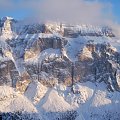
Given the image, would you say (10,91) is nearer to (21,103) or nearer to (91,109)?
(21,103)

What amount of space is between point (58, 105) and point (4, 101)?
23.5 metres

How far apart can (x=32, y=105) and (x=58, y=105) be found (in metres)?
11.8

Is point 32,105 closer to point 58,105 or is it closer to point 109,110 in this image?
point 58,105

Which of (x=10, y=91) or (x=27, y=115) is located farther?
(x=10, y=91)

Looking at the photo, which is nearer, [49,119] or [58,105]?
A: [49,119]

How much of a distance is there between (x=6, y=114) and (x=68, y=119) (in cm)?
2564

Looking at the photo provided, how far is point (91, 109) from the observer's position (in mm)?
199125

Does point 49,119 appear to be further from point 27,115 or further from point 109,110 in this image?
point 109,110

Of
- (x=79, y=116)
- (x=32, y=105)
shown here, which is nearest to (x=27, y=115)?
(x=32, y=105)

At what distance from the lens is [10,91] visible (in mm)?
199125

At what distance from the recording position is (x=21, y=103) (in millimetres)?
194000

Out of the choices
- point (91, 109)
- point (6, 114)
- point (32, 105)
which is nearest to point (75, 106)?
point (91, 109)

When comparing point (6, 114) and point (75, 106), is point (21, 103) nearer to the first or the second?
point (6, 114)

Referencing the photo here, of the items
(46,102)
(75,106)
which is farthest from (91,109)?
(46,102)
